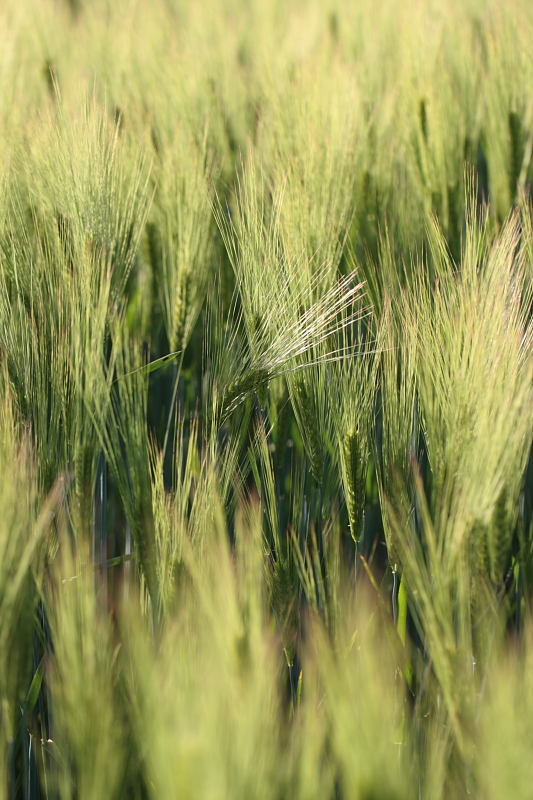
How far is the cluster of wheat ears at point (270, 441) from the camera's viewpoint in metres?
0.56

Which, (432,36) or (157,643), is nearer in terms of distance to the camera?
(157,643)

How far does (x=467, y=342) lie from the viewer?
76 centimetres

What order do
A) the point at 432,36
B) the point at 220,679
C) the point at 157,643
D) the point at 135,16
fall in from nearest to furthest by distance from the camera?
1. the point at 220,679
2. the point at 157,643
3. the point at 432,36
4. the point at 135,16

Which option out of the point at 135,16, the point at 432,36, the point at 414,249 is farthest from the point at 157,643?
the point at 135,16

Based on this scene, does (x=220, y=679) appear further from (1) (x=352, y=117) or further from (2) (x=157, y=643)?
(1) (x=352, y=117)

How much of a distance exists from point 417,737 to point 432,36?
3.91 feet

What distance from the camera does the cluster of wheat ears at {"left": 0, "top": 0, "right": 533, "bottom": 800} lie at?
22.1 inches

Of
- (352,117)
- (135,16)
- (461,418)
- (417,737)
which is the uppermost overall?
(135,16)

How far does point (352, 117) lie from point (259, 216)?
306mm

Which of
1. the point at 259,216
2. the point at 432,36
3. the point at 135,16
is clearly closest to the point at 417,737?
the point at 259,216

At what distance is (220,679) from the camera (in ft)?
1.76

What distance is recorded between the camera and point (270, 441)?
109 centimetres

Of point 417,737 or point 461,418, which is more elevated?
point 461,418

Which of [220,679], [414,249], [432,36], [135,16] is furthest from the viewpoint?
[135,16]
